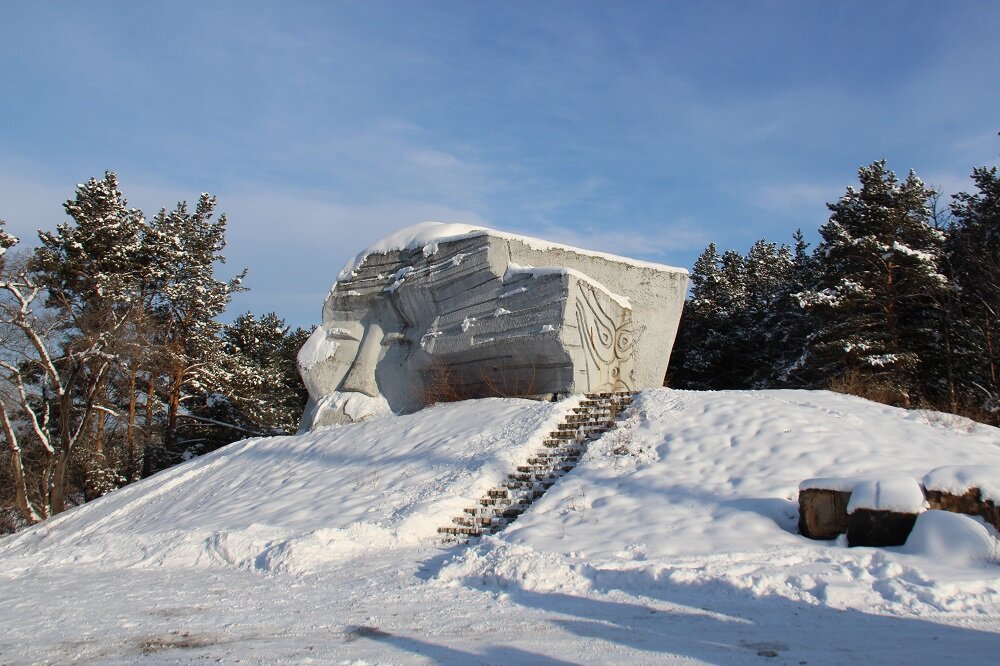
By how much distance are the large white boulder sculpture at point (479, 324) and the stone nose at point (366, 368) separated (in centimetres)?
2

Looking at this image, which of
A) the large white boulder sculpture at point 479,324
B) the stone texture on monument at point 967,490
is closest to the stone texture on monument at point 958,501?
the stone texture on monument at point 967,490

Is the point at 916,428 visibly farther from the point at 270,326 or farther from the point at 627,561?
the point at 270,326

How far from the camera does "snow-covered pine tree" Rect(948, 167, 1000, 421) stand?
1895 cm

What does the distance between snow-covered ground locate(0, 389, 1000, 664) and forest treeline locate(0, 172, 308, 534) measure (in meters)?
7.22

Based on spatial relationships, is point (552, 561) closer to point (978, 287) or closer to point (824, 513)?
point (824, 513)

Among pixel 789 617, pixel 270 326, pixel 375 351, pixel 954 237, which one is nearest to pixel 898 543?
pixel 789 617

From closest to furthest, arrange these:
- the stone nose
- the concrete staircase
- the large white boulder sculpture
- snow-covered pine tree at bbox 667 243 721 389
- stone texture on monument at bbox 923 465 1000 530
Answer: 1. stone texture on monument at bbox 923 465 1000 530
2. the concrete staircase
3. the large white boulder sculpture
4. the stone nose
5. snow-covered pine tree at bbox 667 243 721 389

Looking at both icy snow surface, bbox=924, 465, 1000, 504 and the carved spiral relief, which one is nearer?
icy snow surface, bbox=924, 465, 1000, 504

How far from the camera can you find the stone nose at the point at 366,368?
50.5 ft

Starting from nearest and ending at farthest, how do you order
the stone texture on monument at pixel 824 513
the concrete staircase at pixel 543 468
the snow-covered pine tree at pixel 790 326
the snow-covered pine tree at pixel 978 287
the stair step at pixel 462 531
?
1. the stone texture on monument at pixel 824 513
2. the stair step at pixel 462 531
3. the concrete staircase at pixel 543 468
4. the snow-covered pine tree at pixel 978 287
5. the snow-covered pine tree at pixel 790 326

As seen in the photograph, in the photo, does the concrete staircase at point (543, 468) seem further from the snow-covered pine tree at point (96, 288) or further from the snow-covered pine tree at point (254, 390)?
the snow-covered pine tree at point (254, 390)

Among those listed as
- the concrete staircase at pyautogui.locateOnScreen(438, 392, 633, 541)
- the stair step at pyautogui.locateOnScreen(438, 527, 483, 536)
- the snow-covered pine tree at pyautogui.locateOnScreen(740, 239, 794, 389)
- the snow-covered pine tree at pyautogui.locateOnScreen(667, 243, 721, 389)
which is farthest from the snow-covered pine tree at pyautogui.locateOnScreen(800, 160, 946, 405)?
the stair step at pyautogui.locateOnScreen(438, 527, 483, 536)

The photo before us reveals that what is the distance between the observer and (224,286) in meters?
25.5

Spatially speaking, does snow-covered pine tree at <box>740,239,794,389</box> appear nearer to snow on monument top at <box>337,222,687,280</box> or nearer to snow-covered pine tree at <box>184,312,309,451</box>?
snow on monument top at <box>337,222,687,280</box>
